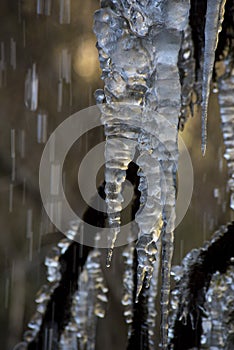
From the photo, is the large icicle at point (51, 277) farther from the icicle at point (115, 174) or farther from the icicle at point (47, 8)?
the icicle at point (47, 8)

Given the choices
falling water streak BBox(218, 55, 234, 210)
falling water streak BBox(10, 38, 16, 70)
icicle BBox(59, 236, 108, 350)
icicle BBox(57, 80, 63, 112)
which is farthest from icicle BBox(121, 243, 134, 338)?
falling water streak BBox(10, 38, 16, 70)

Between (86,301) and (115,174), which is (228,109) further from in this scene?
(86,301)

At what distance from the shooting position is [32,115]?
181cm

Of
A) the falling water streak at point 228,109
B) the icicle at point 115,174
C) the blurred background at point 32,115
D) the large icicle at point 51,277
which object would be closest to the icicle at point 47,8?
the blurred background at point 32,115

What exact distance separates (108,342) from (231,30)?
1343 mm

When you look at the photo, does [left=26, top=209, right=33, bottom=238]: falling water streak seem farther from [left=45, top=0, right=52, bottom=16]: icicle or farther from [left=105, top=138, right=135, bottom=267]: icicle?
[left=105, top=138, right=135, bottom=267]: icicle

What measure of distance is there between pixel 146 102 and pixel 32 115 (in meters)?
1.20

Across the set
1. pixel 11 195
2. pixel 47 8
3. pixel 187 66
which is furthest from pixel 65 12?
pixel 187 66

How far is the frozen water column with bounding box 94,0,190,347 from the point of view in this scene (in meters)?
0.64

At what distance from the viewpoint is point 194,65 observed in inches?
39.3

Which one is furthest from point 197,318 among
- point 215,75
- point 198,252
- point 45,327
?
point 215,75

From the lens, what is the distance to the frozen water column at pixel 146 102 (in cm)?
64

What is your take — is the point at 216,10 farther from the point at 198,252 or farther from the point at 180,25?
the point at 198,252

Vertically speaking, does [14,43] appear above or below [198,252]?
above
